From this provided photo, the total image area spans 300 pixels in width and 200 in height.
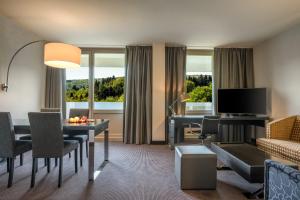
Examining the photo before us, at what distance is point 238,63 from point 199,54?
1003 millimetres

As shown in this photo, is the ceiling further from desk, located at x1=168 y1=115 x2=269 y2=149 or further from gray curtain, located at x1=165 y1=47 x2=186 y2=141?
desk, located at x1=168 y1=115 x2=269 y2=149

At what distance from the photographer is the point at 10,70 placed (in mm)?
3967

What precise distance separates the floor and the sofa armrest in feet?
3.50

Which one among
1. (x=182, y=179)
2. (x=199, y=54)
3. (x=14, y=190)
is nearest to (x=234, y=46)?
(x=199, y=54)

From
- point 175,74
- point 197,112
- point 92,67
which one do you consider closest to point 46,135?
point 92,67

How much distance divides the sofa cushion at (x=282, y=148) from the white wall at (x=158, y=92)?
2.31 metres

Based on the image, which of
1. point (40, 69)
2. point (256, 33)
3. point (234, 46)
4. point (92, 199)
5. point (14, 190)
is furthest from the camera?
point (234, 46)

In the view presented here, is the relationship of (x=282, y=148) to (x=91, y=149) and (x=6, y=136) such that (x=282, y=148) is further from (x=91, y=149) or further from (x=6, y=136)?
(x=6, y=136)

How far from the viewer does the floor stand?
2.40m

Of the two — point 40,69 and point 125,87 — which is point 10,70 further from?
point 125,87

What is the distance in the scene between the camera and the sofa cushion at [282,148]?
9.25 feet

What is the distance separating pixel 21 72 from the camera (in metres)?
4.34

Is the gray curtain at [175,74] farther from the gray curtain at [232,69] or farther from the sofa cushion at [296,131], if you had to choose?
the sofa cushion at [296,131]

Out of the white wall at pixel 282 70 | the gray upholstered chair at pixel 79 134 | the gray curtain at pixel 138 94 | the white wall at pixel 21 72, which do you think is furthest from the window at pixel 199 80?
the white wall at pixel 21 72
